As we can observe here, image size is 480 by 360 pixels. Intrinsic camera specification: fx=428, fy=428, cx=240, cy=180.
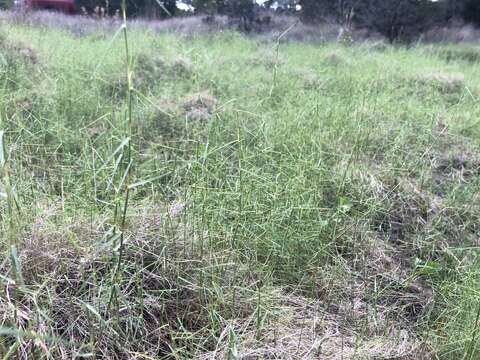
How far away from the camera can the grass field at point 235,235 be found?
1369 millimetres

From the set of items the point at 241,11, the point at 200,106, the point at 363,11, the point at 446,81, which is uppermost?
the point at 363,11

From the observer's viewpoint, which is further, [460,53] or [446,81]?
[460,53]

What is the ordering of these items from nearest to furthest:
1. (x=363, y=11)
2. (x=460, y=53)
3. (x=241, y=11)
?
(x=460, y=53)
(x=363, y=11)
(x=241, y=11)

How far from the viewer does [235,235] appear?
1.71 m

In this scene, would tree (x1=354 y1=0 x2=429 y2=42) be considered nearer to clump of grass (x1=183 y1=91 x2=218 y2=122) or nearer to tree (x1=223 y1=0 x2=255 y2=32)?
tree (x1=223 y1=0 x2=255 y2=32)

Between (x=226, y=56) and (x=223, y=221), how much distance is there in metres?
3.52

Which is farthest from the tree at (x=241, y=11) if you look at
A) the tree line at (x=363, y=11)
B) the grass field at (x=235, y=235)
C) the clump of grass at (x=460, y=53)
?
the grass field at (x=235, y=235)

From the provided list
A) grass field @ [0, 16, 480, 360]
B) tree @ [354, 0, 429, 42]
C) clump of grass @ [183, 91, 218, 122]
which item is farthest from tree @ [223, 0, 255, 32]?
grass field @ [0, 16, 480, 360]

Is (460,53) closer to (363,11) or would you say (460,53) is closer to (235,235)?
(363,11)

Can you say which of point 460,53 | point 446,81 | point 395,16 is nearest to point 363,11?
point 395,16

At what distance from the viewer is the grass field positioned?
53.9 inches

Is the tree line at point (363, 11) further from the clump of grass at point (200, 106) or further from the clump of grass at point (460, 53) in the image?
the clump of grass at point (200, 106)

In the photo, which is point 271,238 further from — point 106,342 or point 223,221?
point 106,342


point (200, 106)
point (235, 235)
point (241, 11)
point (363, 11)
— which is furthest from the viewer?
point (241, 11)
